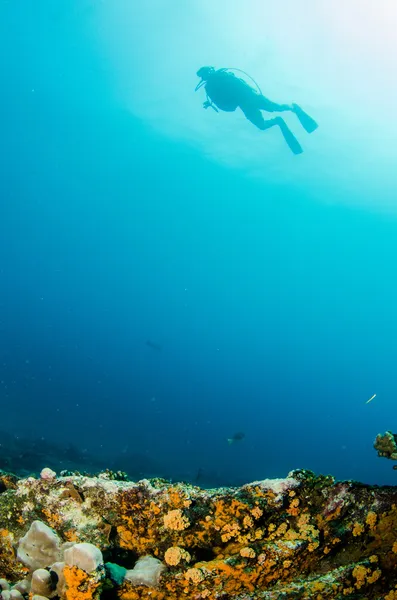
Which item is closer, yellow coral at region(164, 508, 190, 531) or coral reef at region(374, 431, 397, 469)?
yellow coral at region(164, 508, 190, 531)

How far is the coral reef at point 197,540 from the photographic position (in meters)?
2.31

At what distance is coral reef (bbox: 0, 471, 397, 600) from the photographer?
2.31 metres

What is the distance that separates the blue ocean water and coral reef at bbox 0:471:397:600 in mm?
13162

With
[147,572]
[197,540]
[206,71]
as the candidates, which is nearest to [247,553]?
[197,540]

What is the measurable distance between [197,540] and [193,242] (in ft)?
382

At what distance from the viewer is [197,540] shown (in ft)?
8.78

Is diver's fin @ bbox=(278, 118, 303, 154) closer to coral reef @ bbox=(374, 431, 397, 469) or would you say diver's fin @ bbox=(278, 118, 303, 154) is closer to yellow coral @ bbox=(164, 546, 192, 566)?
coral reef @ bbox=(374, 431, 397, 469)

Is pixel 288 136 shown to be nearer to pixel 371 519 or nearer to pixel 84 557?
pixel 371 519

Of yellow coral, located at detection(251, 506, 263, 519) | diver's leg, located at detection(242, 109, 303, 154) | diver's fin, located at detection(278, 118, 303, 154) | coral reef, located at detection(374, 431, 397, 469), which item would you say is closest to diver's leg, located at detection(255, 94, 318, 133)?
diver's leg, located at detection(242, 109, 303, 154)

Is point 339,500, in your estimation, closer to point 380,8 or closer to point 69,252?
point 380,8

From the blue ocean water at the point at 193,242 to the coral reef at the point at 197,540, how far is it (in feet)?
43.2

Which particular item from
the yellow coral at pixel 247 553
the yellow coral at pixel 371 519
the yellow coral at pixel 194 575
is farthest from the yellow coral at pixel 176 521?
the yellow coral at pixel 371 519

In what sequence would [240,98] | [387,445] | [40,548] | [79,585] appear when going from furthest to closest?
[240,98]
[387,445]
[40,548]
[79,585]

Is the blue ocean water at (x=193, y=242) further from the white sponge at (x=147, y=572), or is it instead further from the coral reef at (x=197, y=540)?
the white sponge at (x=147, y=572)
